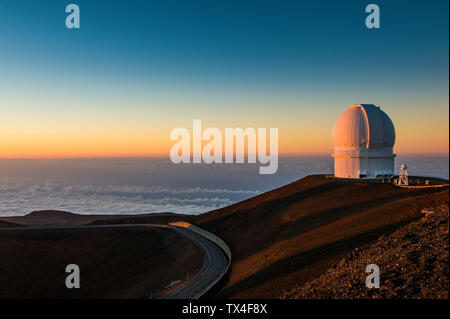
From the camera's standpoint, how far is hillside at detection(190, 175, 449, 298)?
2095 centimetres

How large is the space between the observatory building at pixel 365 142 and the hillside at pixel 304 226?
3.62 m

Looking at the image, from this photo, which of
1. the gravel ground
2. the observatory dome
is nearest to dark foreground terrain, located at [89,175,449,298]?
the gravel ground

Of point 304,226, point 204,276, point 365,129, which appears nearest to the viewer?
point 204,276

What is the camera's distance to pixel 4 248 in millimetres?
42781

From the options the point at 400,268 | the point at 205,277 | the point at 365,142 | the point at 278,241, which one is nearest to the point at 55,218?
the point at 205,277

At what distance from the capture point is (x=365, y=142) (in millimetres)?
42188

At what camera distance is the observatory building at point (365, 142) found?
4216 centimetres

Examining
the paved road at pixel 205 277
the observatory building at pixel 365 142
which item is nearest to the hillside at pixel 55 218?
the paved road at pixel 205 277

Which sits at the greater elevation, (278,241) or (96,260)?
(278,241)

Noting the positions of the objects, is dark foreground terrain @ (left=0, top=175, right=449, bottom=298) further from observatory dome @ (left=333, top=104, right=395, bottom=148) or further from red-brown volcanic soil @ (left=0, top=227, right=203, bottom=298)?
observatory dome @ (left=333, top=104, right=395, bottom=148)

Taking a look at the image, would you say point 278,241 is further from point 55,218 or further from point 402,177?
point 55,218

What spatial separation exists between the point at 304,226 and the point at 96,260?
26.8 metres

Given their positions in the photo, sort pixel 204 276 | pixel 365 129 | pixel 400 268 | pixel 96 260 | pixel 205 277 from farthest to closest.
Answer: pixel 365 129 → pixel 96 260 → pixel 204 276 → pixel 205 277 → pixel 400 268

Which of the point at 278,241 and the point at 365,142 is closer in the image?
the point at 278,241
